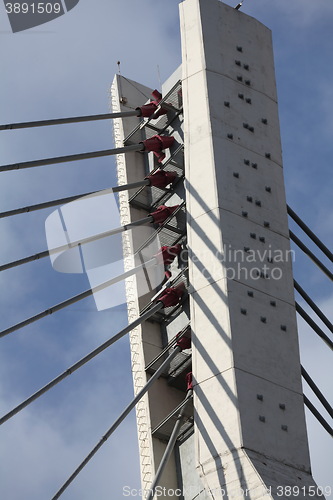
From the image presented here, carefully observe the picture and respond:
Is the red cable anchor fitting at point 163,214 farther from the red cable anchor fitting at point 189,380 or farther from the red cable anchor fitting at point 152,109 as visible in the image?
the red cable anchor fitting at point 189,380

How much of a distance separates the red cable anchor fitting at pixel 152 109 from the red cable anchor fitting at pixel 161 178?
5.66ft

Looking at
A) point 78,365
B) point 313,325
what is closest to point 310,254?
point 313,325

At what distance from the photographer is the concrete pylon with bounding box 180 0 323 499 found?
24.2m

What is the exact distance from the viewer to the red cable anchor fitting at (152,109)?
31327 millimetres

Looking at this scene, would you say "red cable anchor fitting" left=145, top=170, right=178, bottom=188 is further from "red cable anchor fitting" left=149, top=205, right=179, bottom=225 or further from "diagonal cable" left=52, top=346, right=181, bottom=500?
"diagonal cable" left=52, top=346, right=181, bottom=500

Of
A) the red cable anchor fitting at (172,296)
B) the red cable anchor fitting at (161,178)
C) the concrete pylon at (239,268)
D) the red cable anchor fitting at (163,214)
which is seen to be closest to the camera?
the concrete pylon at (239,268)

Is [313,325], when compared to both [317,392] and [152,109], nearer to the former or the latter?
[317,392]

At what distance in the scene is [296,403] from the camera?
25.1 meters

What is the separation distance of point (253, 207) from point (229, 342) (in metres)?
3.70

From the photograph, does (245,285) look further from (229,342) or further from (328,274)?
(328,274)

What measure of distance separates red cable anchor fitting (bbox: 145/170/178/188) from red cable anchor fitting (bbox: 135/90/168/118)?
1726 mm

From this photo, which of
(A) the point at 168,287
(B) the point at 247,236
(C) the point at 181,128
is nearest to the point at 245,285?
(B) the point at 247,236

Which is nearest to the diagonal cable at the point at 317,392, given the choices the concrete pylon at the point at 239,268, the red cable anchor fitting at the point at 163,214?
the concrete pylon at the point at 239,268

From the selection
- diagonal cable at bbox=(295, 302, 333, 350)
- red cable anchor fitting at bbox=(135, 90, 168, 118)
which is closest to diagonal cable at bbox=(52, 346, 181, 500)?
diagonal cable at bbox=(295, 302, 333, 350)
